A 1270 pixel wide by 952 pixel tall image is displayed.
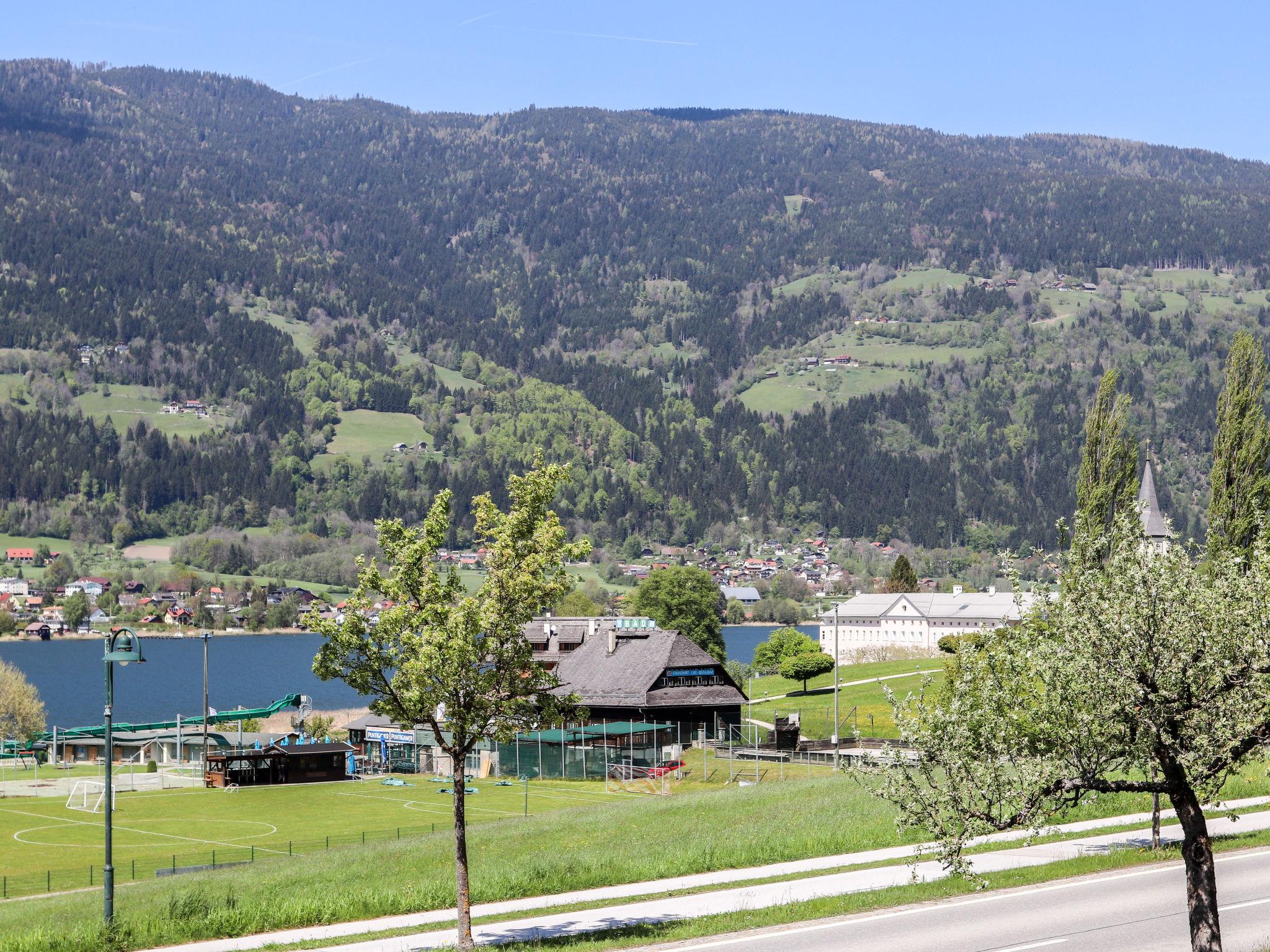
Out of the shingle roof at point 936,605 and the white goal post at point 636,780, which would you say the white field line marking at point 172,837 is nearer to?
the white goal post at point 636,780

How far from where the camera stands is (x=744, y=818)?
43094mm

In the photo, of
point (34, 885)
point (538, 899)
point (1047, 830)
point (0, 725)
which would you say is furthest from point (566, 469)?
point (0, 725)

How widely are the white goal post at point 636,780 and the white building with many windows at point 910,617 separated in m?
90.1

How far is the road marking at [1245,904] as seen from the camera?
25250 millimetres

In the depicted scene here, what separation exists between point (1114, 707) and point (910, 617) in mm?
159589

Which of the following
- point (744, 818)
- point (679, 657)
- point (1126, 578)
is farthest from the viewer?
point (679, 657)

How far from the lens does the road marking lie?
2525 centimetres

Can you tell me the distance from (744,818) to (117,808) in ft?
126

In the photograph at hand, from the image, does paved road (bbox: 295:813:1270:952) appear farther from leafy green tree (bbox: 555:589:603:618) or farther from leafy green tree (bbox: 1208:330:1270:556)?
leafy green tree (bbox: 555:589:603:618)

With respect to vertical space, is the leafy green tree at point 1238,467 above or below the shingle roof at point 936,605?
above

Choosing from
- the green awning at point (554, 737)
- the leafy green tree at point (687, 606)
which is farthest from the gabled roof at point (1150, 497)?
the leafy green tree at point (687, 606)

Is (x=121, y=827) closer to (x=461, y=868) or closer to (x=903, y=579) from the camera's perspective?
(x=461, y=868)

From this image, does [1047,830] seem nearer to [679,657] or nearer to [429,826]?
[429,826]

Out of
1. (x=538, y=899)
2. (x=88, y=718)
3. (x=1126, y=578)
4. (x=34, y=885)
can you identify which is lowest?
(x=88, y=718)
